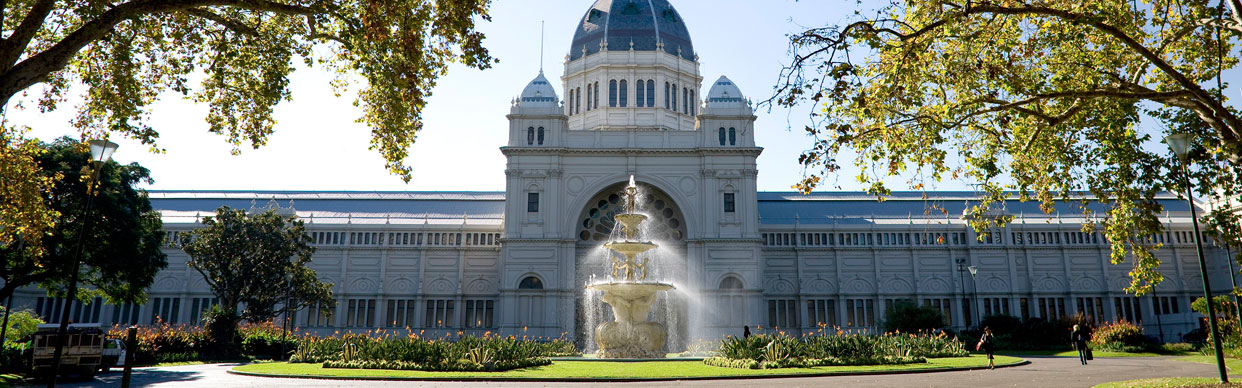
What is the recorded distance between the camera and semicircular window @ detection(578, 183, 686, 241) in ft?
182

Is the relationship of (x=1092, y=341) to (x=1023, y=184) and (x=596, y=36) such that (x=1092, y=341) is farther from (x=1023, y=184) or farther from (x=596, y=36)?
A: (x=596, y=36)

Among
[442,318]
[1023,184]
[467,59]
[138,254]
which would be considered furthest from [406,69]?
[442,318]

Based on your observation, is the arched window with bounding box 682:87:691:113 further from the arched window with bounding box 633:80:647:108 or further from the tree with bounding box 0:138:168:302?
the tree with bounding box 0:138:168:302

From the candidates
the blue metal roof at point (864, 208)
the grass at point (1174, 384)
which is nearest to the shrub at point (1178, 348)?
the grass at point (1174, 384)

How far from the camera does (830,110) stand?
15.3 meters

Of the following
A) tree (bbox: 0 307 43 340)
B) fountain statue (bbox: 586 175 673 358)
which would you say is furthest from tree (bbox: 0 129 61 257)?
fountain statue (bbox: 586 175 673 358)

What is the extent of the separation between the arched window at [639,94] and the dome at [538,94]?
6983 mm

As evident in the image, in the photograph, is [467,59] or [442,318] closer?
[467,59]

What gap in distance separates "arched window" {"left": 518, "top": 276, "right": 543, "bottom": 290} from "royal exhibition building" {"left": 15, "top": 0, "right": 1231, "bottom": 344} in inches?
17.6

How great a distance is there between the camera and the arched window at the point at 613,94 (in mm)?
61250

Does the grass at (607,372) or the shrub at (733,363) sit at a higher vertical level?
the shrub at (733,363)

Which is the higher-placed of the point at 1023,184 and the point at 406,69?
the point at 406,69

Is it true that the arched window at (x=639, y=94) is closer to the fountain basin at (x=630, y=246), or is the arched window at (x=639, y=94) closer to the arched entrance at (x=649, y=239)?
the arched entrance at (x=649, y=239)

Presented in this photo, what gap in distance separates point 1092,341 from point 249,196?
6271cm
